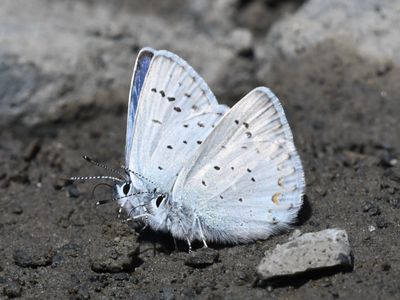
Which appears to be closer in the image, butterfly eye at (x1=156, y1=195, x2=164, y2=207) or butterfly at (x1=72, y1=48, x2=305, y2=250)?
butterfly at (x1=72, y1=48, x2=305, y2=250)

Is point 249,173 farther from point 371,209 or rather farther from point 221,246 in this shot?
point 371,209

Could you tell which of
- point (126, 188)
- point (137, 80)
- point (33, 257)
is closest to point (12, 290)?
point (33, 257)

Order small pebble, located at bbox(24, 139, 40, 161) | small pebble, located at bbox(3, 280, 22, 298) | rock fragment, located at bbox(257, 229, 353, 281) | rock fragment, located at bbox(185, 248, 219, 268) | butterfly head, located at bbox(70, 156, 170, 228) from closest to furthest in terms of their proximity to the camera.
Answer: rock fragment, located at bbox(257, 229, 353, 281) → small pebble, located at bbox(3, 280, 22, 298) → rock fragment, located at bbox(185, 248, 219, 268) → butterfly head, located at bbox(70, 156, 170, 228) → small pebble, located at bbox(24, 139, 40, 161)

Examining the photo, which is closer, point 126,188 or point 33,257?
point 33,257

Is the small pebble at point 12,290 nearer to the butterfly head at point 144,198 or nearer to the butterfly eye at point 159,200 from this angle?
the butterfly head at point 144,198

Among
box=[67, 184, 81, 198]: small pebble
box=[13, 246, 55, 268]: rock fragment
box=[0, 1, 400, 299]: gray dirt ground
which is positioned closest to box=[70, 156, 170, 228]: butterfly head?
box=[0, 1, 400, 299]: gray dirt ground

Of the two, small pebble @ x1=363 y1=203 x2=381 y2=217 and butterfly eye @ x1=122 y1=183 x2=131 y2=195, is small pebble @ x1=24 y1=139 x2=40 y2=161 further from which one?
small pebble @ x1=363 y1=203 x2=381 y2=217
